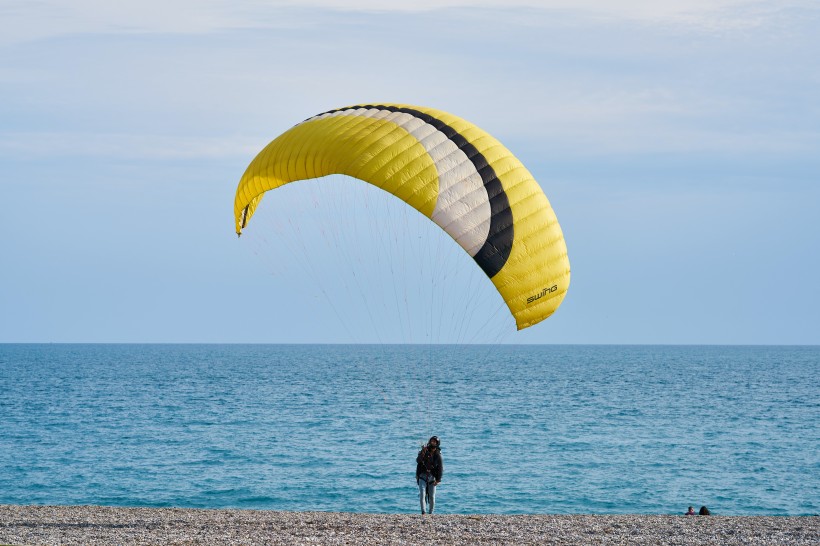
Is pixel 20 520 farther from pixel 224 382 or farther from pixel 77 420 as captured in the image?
pixel 224 382

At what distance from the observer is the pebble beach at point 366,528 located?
13461 mm

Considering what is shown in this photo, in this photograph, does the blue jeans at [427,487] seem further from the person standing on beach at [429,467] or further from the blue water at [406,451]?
the blue water at [406,451]

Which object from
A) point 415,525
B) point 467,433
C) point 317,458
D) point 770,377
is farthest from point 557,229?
point 770,377

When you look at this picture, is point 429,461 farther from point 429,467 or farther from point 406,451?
point 406,451

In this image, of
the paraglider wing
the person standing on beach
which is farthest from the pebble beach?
the paraglider wing

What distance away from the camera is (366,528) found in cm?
1455

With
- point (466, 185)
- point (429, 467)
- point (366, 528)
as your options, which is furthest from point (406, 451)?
point (466, 185)

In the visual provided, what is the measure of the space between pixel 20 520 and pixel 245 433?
26.4 metres

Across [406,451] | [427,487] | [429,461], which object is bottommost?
[406,451]

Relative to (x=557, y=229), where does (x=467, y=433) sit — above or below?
below

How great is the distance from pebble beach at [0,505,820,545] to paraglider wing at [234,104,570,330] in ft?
10.8

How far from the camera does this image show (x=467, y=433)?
4191 cm

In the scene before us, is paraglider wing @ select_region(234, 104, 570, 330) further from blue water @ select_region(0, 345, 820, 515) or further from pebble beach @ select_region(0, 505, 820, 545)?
blue water @ select_region(0, 345, 820, 515)

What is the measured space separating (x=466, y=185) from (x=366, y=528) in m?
5.53
